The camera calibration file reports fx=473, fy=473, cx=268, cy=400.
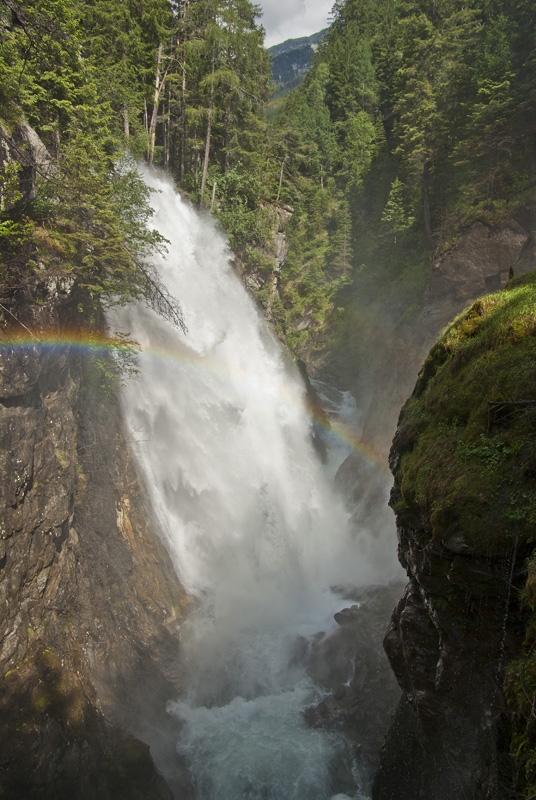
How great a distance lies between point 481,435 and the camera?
6199 millimetres

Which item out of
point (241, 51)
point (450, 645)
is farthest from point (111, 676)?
point (241, 51)

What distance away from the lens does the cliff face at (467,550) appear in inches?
202

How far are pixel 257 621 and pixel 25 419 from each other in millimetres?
9852

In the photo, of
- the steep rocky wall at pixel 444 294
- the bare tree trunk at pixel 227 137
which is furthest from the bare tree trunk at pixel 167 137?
the steep rocky wall at pixel 444 294

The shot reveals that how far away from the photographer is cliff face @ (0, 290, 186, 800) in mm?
9336

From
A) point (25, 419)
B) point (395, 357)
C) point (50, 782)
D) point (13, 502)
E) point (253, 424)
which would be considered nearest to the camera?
point (50, 782)

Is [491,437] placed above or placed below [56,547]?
above

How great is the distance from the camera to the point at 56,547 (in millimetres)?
11266

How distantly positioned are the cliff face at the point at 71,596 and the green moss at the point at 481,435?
7.94 m

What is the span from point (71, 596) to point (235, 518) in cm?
855

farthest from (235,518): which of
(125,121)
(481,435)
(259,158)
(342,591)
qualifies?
(259,158)

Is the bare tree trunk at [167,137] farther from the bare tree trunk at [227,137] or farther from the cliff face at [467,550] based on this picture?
the cliff face at [467,550]

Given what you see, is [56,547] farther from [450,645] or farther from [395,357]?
[395,357]

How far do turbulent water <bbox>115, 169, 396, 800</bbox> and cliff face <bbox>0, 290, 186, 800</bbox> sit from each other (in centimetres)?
146
